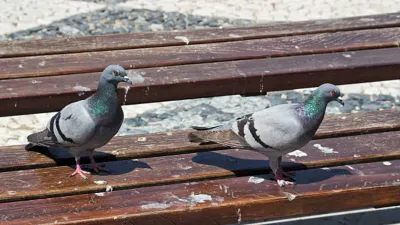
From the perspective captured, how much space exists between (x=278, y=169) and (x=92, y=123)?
2.56 feet

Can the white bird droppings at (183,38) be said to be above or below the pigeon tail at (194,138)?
above

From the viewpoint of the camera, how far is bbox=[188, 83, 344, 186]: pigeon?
2975 mm

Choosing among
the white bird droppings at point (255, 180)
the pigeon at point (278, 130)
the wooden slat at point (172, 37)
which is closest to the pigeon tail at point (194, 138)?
the pigeon at point (278, 130)

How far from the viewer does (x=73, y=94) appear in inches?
133

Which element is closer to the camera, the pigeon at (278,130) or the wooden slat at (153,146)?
the pigeon at (278,130)

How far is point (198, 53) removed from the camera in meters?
3.87

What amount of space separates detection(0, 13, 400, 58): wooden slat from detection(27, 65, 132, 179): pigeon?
2.72 feet

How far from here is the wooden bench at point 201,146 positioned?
2824 millimetres

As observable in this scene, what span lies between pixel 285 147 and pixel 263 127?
0.13m

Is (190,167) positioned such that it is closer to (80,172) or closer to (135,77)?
(80,172)

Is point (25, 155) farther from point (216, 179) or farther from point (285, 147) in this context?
point (285, 147)

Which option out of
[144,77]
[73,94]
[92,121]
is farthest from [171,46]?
[92,121]

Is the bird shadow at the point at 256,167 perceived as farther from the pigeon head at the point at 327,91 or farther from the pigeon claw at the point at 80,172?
the pigeon claw at the point at 80,172

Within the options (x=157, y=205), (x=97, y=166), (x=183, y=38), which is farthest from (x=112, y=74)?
(x=183, y=38)
